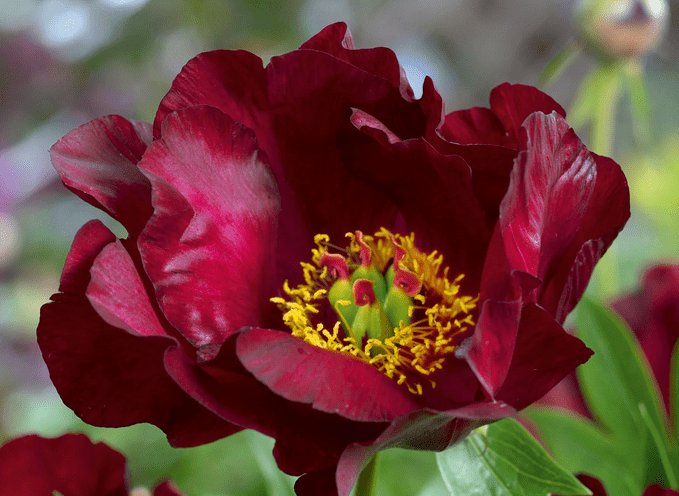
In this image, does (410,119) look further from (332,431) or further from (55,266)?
(55,266)

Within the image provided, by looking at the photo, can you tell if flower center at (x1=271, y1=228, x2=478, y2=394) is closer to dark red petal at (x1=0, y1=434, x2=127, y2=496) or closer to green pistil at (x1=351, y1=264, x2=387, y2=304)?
green pistil at (x1=351, y1=264, x2=387, y2=304)

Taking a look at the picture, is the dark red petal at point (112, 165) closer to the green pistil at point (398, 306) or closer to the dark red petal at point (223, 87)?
the dark red petal at point (223, 87)

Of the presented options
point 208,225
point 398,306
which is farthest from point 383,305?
point 208,225

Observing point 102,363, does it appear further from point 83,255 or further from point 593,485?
point 593,485

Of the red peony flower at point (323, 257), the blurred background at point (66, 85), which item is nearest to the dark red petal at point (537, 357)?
the red peony flower at point (323, 257)

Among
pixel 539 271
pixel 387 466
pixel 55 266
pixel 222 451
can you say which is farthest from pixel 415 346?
pixel 55 266

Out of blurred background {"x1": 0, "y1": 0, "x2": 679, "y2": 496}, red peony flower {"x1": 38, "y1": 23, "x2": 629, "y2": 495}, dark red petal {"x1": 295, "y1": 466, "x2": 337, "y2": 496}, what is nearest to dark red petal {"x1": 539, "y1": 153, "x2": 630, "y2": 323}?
red peony flower {"x1": 38, "y1": 23, "x2": 629, "y2": 495}
